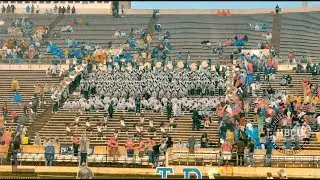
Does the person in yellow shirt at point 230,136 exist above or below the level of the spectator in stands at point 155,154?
above

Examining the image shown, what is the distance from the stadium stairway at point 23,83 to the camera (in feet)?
159

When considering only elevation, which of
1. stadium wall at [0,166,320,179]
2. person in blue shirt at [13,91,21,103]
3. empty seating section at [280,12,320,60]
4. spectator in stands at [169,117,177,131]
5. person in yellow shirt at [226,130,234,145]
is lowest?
stadium wall at [0,166,320,179]

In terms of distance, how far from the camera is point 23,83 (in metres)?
52.4

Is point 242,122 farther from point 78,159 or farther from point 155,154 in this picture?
point 78,159

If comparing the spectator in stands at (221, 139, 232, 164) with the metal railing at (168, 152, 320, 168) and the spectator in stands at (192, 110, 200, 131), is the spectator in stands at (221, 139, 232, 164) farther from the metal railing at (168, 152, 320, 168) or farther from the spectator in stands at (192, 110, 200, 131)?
the spectator in stands at (192, 110, 200, 131)

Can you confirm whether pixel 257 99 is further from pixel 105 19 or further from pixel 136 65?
pixel 105 19

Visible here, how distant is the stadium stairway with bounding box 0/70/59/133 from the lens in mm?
48388

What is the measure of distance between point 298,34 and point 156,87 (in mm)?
19040

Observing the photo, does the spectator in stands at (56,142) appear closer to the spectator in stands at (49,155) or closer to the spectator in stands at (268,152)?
the spectator in stands at (49,155)

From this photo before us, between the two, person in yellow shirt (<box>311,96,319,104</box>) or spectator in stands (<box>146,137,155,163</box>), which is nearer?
spectator in stands (<box>146,137,155,163</box>)

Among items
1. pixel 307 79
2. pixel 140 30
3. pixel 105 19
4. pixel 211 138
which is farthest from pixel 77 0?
pixel 211 138

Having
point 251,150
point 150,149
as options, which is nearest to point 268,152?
point 251,150

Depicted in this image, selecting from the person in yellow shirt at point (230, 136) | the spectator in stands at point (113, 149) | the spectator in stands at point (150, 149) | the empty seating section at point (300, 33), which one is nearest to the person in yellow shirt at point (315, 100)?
the person in yellow shirt at point (230, 136)

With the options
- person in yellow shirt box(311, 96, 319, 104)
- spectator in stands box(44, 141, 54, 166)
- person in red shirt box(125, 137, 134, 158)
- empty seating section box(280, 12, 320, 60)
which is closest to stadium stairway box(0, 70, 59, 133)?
spectator in stands box(44, 141, 54, 166)
